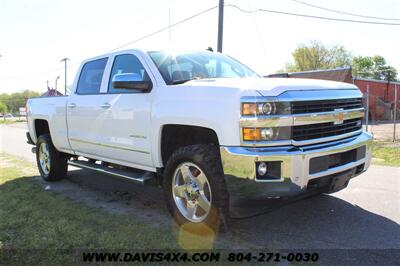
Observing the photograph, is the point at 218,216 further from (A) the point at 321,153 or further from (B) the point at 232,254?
(A) the point at 321,153

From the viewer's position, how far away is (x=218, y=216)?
3.79m

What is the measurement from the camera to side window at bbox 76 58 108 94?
5543 mm

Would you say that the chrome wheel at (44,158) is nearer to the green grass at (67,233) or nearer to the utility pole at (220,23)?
the green grass at (67,233)

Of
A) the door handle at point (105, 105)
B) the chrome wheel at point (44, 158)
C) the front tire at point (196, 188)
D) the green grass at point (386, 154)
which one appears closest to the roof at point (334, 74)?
the green grass at point (386, 154)

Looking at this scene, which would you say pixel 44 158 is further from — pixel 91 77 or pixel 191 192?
pixel 191 192

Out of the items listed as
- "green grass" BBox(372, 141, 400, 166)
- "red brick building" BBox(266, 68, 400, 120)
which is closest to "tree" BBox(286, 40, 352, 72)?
"red brick building" BBox(266, 68, 400, 120)

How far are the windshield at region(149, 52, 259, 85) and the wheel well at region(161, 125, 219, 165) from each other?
0.52 metres

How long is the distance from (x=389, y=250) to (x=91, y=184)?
4751 mm

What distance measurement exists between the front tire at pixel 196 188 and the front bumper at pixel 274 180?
167 mm

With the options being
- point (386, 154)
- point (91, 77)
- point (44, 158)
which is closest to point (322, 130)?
point (91, 77)

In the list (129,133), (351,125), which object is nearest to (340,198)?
(351,125)

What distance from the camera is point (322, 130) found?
3.82 m

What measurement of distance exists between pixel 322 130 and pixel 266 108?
2.36 feet

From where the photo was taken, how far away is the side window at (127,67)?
15.6 feet
